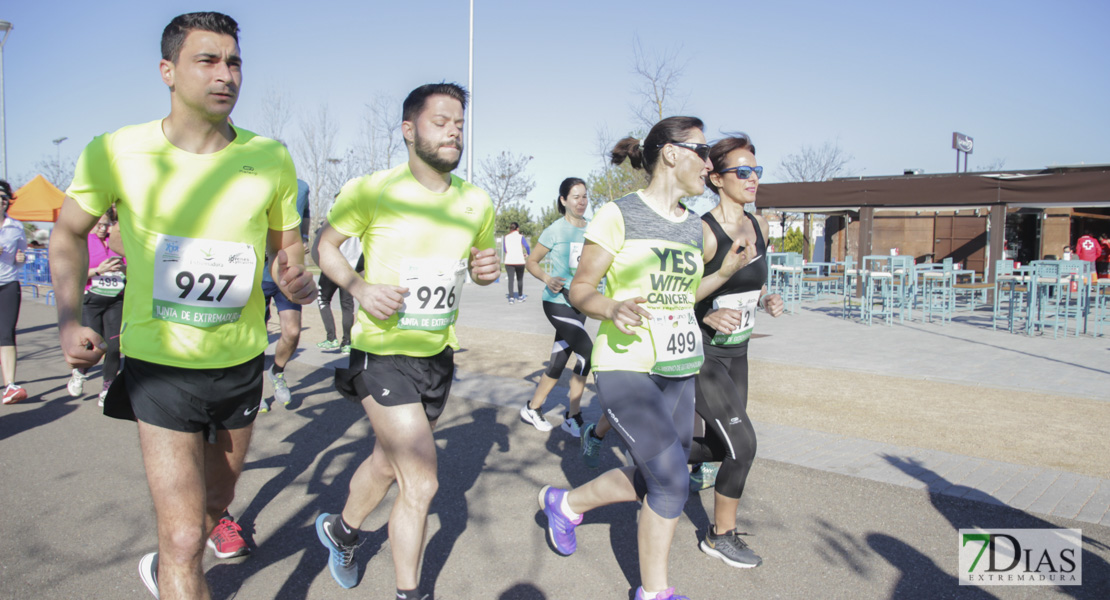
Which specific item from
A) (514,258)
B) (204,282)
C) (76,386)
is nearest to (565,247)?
(204,282)

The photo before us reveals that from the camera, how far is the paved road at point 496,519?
312 cm

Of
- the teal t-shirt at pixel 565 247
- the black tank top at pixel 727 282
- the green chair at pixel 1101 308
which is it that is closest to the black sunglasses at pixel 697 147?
the black tank top at pixel 727 282

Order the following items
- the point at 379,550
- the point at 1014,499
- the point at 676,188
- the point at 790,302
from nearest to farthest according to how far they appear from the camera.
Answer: the point at 676,188, the point at 379,550, the point at 1014,499, the point at 790,302

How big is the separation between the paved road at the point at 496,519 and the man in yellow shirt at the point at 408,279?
2.32 ft

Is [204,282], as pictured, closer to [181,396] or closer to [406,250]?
[181,396]

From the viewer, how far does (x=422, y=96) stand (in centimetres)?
293

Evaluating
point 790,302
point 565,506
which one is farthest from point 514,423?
point 790,302

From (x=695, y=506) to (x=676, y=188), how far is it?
198 centimetres

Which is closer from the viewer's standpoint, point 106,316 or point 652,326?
point 652,326

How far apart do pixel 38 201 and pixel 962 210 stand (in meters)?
28.7

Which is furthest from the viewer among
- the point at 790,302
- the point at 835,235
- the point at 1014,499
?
the point at 835,235

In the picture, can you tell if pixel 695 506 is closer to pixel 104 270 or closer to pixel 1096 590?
pixel 1096 590

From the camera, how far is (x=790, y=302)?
52.6 ft

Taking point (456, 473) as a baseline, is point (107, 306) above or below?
above
